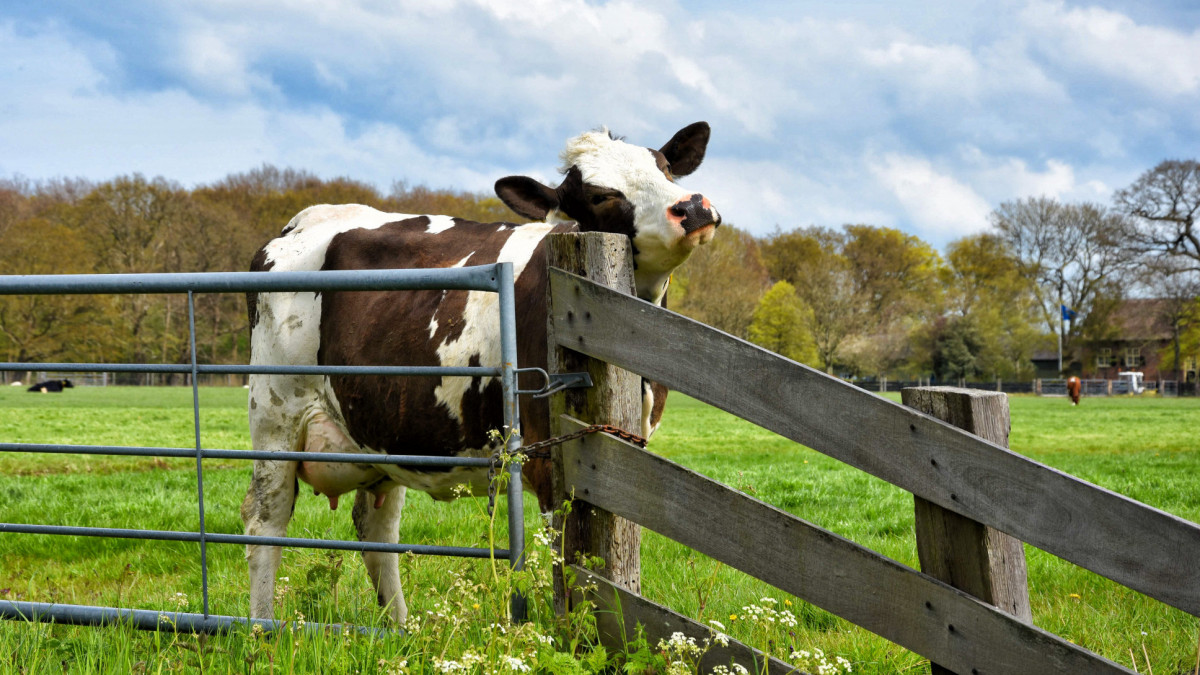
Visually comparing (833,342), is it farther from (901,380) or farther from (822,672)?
(822,672)

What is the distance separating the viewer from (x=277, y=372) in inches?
121

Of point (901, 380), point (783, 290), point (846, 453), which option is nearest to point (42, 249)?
point (783, 290)

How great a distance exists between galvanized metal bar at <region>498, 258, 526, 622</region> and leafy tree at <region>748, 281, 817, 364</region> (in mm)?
52110

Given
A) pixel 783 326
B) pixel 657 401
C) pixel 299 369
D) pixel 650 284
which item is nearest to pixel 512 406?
pixel 299 369

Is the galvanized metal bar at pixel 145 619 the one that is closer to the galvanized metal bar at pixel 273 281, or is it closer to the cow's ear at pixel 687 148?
the galvanized metal bar at pixel 273 281

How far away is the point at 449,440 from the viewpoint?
13.1 feet

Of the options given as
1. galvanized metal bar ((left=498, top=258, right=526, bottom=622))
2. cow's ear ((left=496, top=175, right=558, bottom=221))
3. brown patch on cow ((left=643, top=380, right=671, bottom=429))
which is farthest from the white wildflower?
cow's ear ((left=496, top=175, right=558, bottom=221))

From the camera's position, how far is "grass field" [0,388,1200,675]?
3.17 m

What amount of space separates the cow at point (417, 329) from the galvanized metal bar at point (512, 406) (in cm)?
52

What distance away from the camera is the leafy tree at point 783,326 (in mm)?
54969

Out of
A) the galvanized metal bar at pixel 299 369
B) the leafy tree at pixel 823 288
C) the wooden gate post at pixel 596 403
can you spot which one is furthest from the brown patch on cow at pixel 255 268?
the leafy tree at pixel 823 288

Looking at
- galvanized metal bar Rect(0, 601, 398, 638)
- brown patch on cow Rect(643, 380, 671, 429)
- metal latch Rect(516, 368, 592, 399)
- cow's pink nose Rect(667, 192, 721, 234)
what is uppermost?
cow's pink nose Rect(667, 192, 721, 234)

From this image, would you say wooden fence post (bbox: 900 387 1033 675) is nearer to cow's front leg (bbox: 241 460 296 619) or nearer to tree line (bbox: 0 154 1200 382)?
cow's front leg (bbox: 241 460 296 619)

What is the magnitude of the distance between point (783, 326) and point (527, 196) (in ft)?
173
